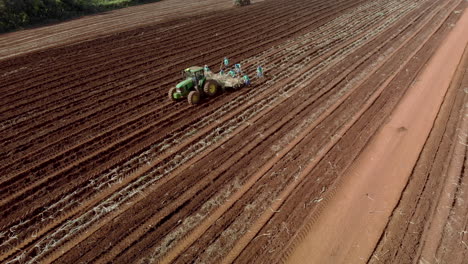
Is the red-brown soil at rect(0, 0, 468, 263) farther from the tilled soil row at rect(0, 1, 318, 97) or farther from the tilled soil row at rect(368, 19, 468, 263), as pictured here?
the tilled soil row at rect(0, 1, 318, 97)

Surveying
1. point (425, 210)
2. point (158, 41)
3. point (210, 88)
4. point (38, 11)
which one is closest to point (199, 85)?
point (210, 88)

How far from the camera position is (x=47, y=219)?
7.19 m

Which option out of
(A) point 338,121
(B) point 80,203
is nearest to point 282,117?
(A) point 338,121

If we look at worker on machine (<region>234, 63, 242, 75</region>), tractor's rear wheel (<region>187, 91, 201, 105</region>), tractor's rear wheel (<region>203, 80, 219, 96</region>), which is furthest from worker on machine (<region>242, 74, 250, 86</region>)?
tractor's rear wheel (<region>187, 91, 201, 105</region>)

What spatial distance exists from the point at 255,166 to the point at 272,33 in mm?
14627

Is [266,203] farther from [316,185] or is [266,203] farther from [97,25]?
[97,25]

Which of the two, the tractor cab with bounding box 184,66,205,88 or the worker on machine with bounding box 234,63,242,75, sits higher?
the tractor cab with bounding box 184,66,205,88

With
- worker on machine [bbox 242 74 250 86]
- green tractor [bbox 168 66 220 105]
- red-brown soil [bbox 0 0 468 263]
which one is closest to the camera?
red-brown soil [bbox 0 0 468 263]

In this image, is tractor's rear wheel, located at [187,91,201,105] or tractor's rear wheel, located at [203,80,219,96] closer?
tractor's rear wheel, located at [187,91,201,105]

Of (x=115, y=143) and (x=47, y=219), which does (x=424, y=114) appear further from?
(x=47, y=219)

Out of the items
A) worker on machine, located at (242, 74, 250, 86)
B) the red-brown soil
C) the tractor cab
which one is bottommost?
the red-brown soil

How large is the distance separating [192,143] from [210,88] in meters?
3.13

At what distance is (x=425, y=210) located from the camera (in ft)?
22.0

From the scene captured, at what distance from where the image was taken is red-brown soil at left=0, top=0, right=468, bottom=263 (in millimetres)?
6555
